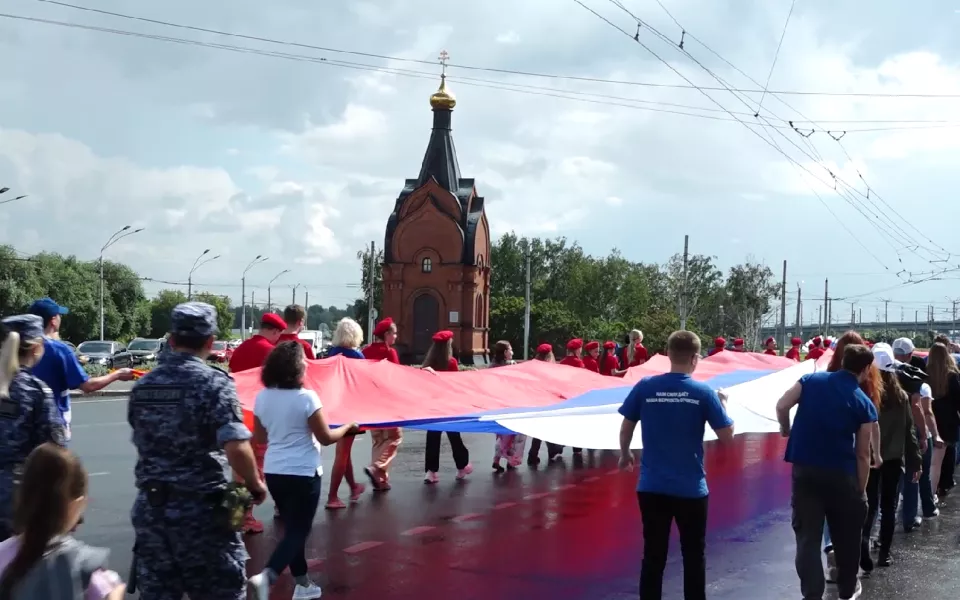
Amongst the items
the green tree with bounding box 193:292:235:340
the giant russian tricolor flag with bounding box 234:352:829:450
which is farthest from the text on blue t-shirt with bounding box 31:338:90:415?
the green tree with bounding box 193:292:235:340

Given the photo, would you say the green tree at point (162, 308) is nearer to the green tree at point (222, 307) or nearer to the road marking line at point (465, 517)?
the green tree at point (222, 307)

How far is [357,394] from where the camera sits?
8.55 meters

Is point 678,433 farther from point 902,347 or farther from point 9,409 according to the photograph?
point 902,347

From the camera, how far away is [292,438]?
5902 millimetres

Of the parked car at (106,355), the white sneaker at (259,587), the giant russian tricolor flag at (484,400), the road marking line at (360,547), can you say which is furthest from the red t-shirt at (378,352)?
the parked car at (106,355)

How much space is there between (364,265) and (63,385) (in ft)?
267

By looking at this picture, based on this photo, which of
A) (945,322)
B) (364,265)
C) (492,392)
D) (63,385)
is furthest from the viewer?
(945,322)

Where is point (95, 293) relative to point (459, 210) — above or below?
below

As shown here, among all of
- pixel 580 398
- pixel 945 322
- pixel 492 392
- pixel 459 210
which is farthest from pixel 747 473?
pixel 945 322

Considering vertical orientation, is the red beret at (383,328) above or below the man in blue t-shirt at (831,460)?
above

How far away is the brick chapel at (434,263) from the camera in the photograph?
5412 cm

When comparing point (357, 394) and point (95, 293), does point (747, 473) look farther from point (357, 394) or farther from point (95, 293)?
point (95, 293)

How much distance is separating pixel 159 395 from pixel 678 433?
2.80m

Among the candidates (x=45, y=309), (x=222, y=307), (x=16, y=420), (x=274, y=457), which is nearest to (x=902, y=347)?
(x=274, y=457)
